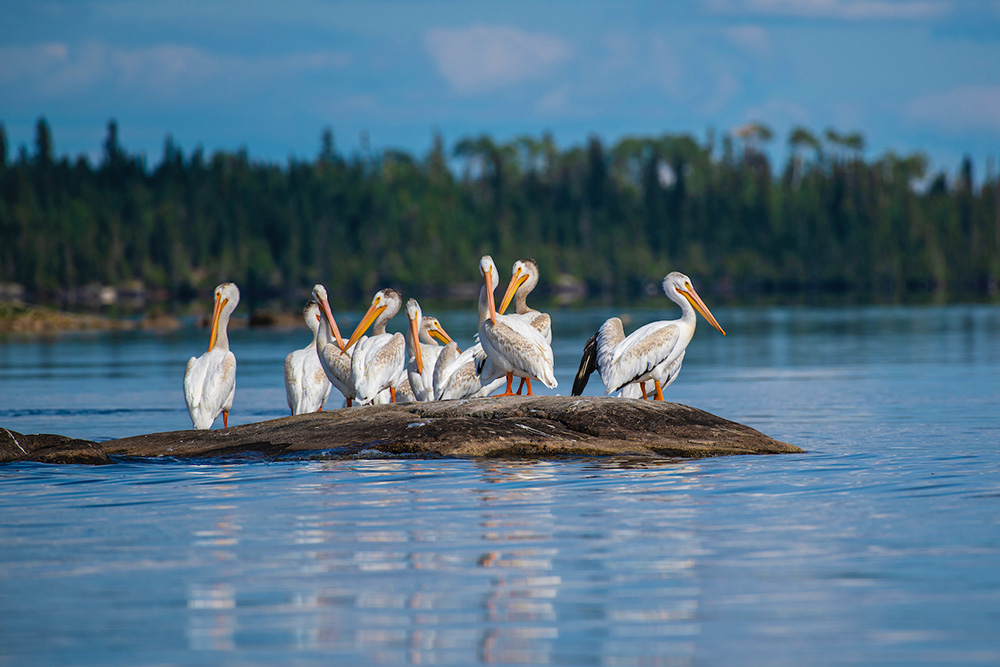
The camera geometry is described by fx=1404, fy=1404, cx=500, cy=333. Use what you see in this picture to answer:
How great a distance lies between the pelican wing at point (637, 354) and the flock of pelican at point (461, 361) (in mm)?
11

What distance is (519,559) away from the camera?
27.5ft

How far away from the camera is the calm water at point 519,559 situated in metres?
6.62

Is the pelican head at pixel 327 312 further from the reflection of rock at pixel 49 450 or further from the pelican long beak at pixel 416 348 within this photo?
the reflection of rock at pixel 49 450

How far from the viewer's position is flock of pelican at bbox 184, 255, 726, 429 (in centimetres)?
1464

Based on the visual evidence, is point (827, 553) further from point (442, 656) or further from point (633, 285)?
point (633, 285)

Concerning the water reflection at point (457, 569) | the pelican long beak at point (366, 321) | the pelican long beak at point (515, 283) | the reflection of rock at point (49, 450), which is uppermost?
the pelican long beak at point (515, 283)

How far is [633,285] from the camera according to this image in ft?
553

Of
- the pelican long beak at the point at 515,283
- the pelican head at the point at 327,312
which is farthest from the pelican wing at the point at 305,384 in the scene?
the pelican long beak at the point at 515,283

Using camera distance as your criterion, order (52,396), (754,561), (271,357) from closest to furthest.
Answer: (754,561)
(52,396)
(271,357)

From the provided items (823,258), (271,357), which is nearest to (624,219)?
(823,258)

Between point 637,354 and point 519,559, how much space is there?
6.71 meters

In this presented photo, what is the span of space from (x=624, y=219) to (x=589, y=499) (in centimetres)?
17897

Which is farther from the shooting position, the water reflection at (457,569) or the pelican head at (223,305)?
the pelican head at (223,305)

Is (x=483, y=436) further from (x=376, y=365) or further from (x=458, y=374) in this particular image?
(x=376, y=365)
